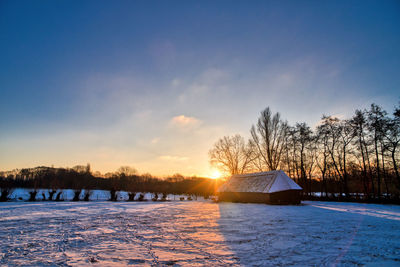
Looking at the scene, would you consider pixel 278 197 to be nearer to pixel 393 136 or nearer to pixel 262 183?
pixel 262 183

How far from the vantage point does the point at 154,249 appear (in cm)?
600

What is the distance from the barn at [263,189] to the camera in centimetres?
2419

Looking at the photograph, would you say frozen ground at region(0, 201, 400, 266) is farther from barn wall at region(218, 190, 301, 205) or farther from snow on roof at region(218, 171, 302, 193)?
snow on roof at region(218, 171, 302, 193)

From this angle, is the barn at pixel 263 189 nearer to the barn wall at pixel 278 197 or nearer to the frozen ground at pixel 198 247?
the barn wall at pixel 278 197

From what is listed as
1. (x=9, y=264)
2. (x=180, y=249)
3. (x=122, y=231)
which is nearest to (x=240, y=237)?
(x=180, y=249)

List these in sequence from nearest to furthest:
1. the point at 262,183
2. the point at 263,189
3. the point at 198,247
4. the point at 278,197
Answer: the point at 198,247
the point at 278,197
the point at 263,189
the point at 262,183

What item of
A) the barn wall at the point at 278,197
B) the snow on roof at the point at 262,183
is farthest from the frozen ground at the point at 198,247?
the snow on roof at the point at 262,183

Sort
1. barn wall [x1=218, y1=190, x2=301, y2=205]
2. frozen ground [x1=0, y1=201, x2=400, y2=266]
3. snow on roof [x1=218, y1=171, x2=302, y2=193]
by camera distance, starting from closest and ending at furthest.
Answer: frozen ground [x1=0, y1=201, x2=400, y2=266] < barn wall [x1=218, y1=190, x2=301, y2=205] < snow on roof [x1=218, y1=171, x2=302, y2=193]

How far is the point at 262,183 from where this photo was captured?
26.5m

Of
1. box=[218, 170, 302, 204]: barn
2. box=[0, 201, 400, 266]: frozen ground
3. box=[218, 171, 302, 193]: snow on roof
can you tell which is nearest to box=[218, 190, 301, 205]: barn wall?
box=[218, 170, 302, 204]: barn

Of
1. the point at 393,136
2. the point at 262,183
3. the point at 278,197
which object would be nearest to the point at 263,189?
the point at 262,183

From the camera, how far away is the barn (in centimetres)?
2419

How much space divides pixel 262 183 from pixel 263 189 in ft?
4.64

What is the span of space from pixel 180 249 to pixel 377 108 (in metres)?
32.4
